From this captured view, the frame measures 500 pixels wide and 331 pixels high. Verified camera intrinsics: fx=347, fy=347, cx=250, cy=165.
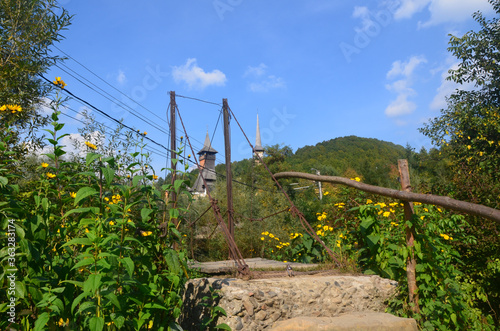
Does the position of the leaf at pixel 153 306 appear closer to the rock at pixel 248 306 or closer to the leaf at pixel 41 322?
the leaf at pixel 41 322

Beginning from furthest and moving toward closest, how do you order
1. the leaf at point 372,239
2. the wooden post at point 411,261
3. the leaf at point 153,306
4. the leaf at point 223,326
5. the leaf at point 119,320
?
the leaf at point 372,239, the wooden post at point 411,261, the leaf at point 223,326, the leaf at point 153,306, the leaf at point 119,320

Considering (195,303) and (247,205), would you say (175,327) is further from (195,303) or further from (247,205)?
(247,205)

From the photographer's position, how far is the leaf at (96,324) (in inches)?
68.1

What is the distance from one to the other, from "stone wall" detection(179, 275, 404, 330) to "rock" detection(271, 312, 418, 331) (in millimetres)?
193

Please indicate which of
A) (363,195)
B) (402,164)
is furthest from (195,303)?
(363,195)

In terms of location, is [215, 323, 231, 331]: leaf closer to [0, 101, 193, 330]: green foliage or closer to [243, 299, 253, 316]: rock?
[243, 299, 253, 316]: rock

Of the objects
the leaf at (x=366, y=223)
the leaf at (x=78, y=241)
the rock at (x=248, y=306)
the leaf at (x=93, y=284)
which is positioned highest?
the leaf at (x=366, y=223)

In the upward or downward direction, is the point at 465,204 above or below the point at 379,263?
above

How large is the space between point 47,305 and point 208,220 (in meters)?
11.0

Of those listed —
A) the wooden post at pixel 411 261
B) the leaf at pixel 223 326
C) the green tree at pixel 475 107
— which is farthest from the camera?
the green tree at pixel 475 107

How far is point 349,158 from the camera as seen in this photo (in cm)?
4025

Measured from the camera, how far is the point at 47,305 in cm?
179

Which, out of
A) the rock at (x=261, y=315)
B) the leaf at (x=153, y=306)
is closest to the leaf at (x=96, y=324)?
the leaf at (x=153, y=306)

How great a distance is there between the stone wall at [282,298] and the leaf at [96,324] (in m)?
1.39
